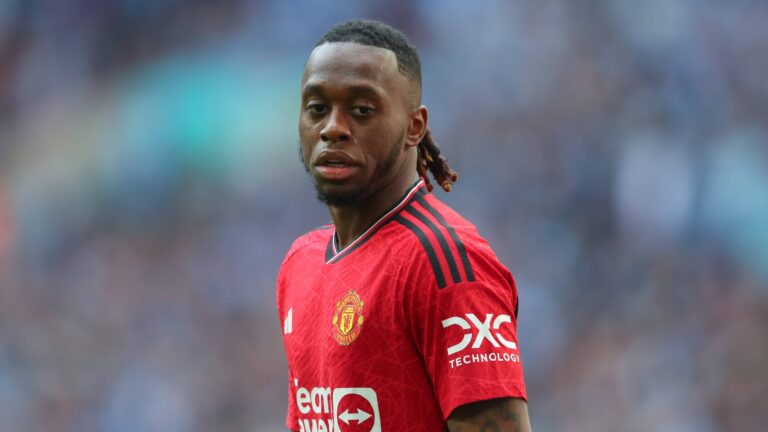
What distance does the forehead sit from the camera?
2.36 meters

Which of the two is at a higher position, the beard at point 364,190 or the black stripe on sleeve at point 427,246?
the beard at point 364,190

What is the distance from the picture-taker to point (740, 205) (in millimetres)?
5602

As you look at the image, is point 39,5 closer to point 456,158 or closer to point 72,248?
point 72,248

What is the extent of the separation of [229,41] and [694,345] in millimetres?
3485

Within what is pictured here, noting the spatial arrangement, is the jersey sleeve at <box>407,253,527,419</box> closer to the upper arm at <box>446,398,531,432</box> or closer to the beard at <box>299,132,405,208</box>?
the upper arm at <box>446,398,531,432</box>

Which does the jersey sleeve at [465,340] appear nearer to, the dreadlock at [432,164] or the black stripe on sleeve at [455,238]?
the black stripe on sleeve at [455,238]

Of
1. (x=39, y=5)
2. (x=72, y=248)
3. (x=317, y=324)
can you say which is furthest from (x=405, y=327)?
(x=39, y=5)

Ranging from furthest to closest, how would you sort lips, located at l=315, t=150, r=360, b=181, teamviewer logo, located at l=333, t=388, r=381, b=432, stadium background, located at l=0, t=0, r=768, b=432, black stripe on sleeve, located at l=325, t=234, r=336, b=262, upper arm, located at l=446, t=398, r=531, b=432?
stadium background, located at l=0, t=0, r=768, b=432 < black stripe on sleeve, located at l=325, t=234, r=336, b=262 < lips, located at l=315, t=150, r=360, b=181 < teamviewer logo, located at l=333, t=388, r=381, b=432 < upper arm, located at l=446, t=398, r=531, b=432

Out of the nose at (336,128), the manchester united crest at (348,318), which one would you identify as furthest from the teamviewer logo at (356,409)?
the nose at (336,128)

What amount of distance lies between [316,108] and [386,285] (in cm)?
49

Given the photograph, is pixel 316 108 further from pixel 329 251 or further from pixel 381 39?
pixel 329 251

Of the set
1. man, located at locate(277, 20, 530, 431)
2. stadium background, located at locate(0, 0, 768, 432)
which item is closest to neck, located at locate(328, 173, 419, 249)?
man, located at locate(277, 20, 530, 431)

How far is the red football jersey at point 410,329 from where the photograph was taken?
2.15 metres

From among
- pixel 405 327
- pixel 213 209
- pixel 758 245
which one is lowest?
pixel 405 327
